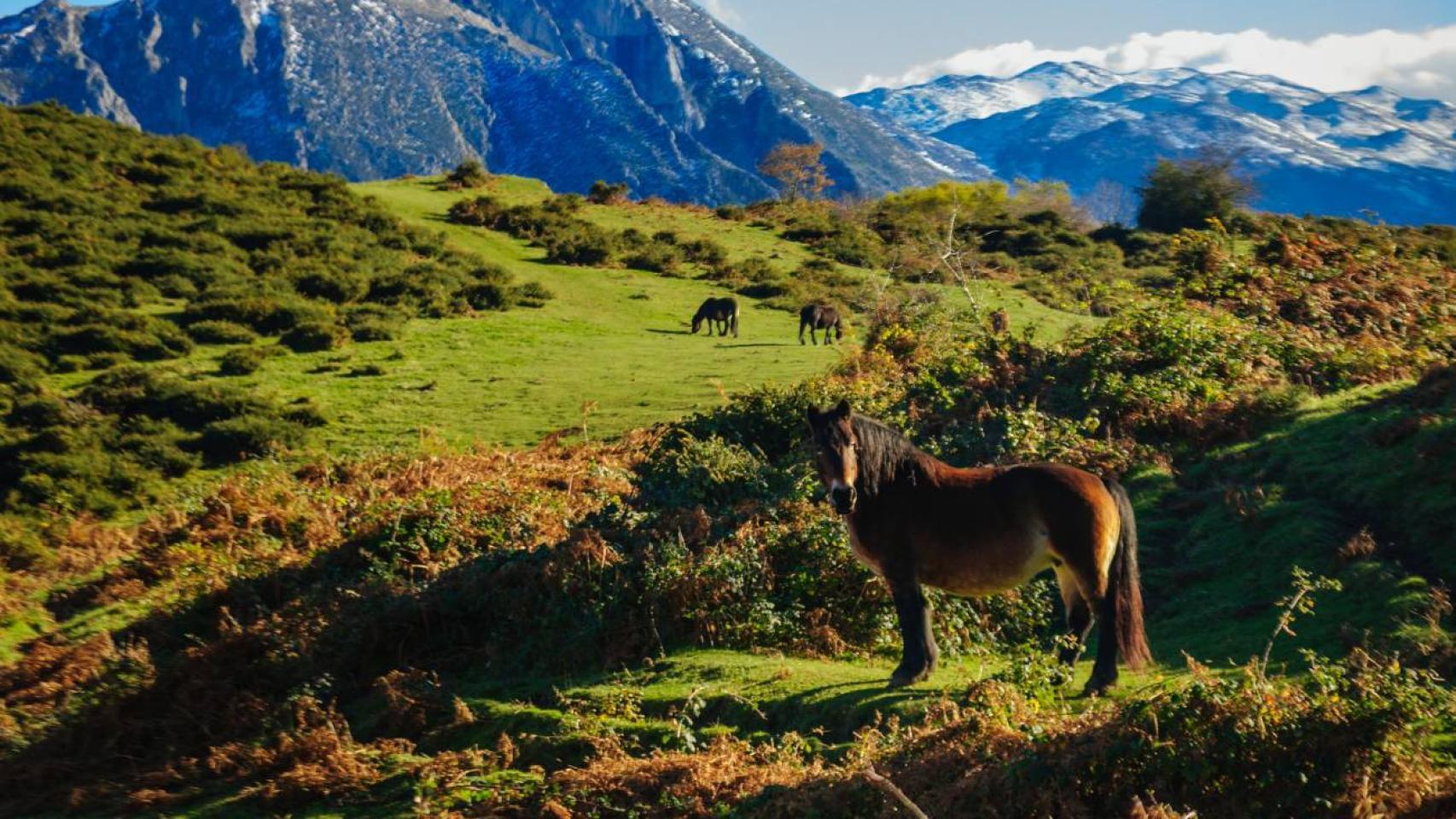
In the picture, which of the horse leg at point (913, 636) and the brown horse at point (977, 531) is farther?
the horse leg at point (913, 636)

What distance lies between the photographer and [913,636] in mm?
8125

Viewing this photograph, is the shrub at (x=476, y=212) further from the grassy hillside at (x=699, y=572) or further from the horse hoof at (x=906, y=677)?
the horse hoof at (x=906, y=677)

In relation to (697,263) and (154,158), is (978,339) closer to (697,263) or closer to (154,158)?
(697,263)

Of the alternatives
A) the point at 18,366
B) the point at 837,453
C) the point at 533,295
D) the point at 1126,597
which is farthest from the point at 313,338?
the point at 1126,597

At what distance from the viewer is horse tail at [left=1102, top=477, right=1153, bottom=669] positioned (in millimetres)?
7520

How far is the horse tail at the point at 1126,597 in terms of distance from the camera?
7.52 m

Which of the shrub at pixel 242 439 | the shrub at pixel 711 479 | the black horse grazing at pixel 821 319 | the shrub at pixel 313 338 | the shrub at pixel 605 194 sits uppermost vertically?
the shrub at pixel 605 194

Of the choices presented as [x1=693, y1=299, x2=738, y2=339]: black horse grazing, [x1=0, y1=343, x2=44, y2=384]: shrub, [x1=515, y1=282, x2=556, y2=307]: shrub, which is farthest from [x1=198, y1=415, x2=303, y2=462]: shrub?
[x1=693, y1=299, x2=738, y2=339]: black horse grazing

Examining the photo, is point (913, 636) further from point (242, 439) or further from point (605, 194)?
point (605, 194)

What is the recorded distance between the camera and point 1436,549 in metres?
9.36

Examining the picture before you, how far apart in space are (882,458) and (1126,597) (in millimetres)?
2083

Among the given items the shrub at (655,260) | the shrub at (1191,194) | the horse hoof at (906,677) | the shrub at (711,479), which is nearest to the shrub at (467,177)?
the shrub at (655,260)

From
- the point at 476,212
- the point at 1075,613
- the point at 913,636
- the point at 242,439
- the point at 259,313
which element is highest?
the point at 476,212

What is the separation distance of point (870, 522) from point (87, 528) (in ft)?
45.2
